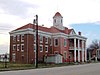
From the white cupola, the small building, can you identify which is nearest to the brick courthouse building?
the white cupola

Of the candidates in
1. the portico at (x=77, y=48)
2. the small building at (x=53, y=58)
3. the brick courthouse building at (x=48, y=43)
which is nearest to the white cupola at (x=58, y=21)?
the brick courthouse building at (x=48, y=43)

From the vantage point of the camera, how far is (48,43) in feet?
265

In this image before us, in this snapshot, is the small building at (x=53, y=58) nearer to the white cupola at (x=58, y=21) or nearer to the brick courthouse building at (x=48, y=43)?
the brick courthouse building at (x=48, y=43)

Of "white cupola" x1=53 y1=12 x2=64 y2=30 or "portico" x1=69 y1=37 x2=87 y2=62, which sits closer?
"portico" x1=69 y1=37 x2=87 y2=62

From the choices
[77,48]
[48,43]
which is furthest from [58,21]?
[48,43]

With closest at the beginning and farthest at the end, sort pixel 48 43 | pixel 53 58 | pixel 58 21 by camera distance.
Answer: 1. pixel 53 58
2. pixel 48 43
3. pixel 58 21

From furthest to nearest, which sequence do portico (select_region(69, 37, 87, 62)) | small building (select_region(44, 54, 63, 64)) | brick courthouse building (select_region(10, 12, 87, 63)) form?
portico (select_region(69, 37, 87, 62)) < small building (select_region(44, 54, 63, 64)) < brick courthouse building (select_region(10, 12, 87, 63))

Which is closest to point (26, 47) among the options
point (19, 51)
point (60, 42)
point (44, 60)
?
Result: point (19, 51)

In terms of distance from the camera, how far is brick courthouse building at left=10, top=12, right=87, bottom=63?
240 feet

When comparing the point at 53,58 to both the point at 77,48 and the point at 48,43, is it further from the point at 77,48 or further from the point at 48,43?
the point at 77,48

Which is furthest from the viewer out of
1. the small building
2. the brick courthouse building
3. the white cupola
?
the white cupola

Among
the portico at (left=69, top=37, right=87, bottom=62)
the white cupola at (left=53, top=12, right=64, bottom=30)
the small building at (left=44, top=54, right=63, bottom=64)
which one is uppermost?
the white cupola at (left=53, top=12, right=64, bottom=30)

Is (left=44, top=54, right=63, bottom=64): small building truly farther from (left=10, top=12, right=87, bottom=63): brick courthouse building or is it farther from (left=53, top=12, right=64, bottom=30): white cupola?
(left=53, top=12, right=64, bottom=30): white cupola

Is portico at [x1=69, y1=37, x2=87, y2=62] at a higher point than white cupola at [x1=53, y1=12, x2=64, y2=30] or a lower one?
lower
